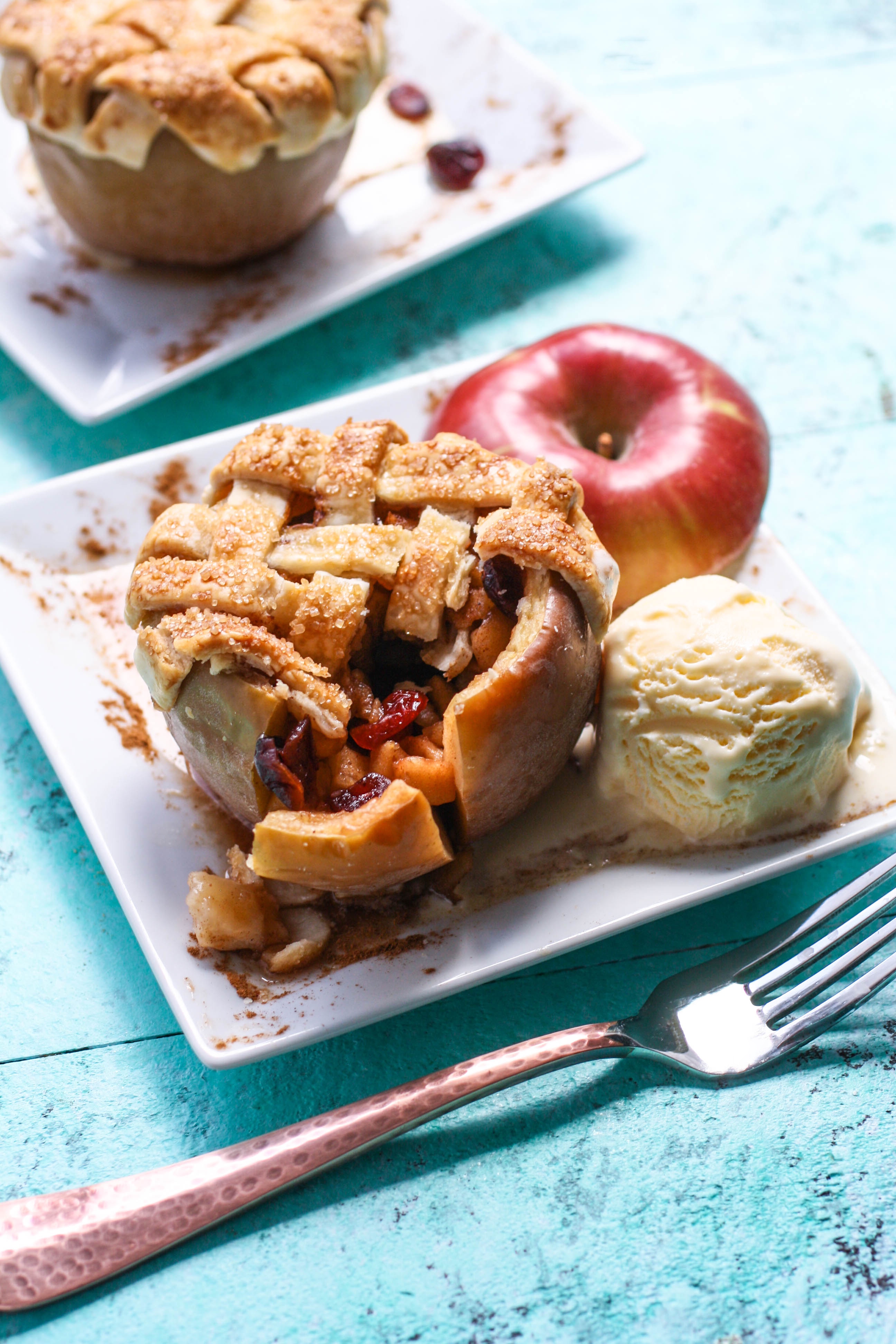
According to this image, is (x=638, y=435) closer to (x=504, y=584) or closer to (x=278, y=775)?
(x=504, y=584)

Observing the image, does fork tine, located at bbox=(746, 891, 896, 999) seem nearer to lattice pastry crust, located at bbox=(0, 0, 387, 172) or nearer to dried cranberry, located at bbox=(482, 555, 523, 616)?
dried cranberry, located at bbox=(482, 555, 523, 616)

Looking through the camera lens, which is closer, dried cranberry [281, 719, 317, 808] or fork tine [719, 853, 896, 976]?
dried cranberry [281, 719, 317, 808]

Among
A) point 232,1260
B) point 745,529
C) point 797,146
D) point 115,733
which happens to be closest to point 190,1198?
point 232,1260

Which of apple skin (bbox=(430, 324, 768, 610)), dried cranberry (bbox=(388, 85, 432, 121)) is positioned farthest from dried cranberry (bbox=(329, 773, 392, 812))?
dried cranberry (bbox=(388, 85, 432, 121))

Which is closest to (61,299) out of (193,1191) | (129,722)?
(129,722)

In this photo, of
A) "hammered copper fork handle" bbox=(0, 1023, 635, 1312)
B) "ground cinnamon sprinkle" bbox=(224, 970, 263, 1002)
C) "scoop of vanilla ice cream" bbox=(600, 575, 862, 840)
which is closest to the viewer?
"hammered copper fork handle" bbox=(0, 1023, 635, 1312)

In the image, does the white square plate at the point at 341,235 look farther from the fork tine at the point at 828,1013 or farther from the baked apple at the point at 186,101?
the fork tine at the point at 828,1013
